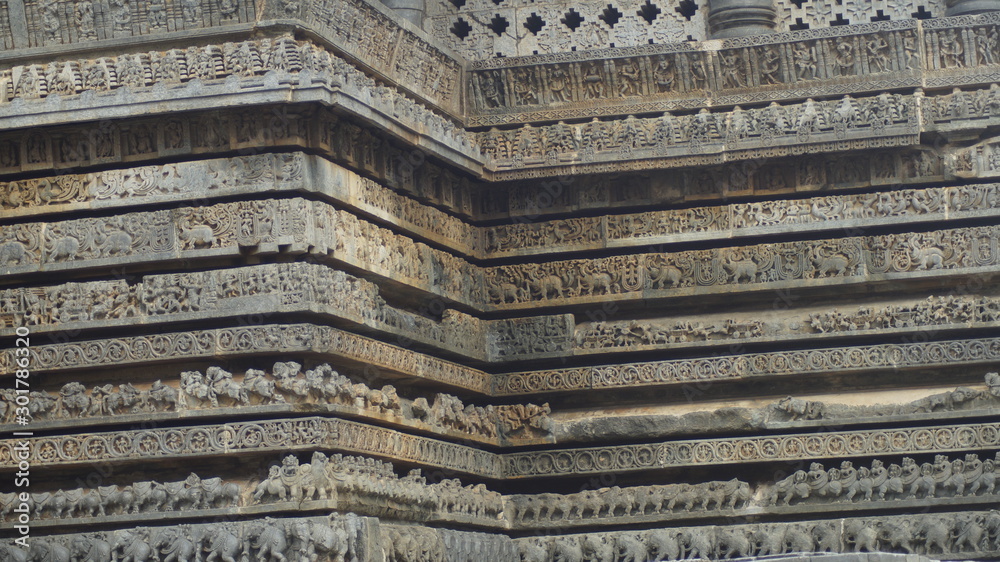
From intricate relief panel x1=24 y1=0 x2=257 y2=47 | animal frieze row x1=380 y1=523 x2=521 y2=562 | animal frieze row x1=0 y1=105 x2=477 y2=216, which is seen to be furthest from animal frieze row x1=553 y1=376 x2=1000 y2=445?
intricate relief panel x1=24 y1=0 x2=257 y2=47

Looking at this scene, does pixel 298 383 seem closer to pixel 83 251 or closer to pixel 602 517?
pixel 83 251

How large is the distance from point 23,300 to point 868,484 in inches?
276

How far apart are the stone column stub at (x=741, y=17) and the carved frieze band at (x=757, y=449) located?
3.67 metres

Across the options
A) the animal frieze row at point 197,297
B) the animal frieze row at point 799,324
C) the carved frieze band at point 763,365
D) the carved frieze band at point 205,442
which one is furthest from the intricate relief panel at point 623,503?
the animal frieze row at point 197,297

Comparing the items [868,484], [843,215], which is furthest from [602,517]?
[843,215]

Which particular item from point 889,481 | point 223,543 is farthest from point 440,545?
point 889,481

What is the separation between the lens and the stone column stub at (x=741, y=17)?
16672 millimetres

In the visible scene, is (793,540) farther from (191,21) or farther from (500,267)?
(191,21)

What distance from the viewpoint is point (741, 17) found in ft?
54.7

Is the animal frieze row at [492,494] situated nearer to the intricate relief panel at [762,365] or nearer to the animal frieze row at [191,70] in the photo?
the intricate relief panel at [762,365]

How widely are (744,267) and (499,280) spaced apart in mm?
2215

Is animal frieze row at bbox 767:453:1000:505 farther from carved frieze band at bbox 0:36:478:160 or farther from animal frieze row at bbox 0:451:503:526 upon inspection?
carved frieze band at bbox 0:36:478:160

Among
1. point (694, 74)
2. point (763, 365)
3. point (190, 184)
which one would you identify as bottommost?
point (763, 365)

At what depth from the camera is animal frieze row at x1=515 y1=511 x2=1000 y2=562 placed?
15180mm
